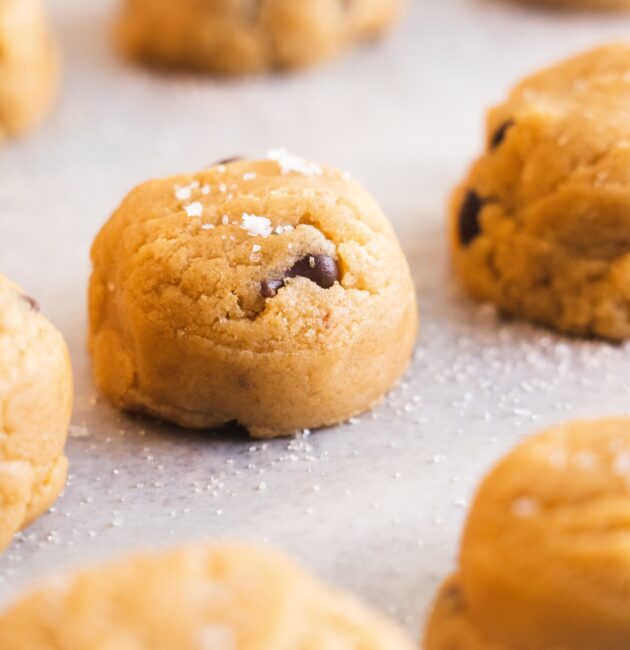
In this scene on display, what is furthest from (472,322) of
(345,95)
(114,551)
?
(345,95)

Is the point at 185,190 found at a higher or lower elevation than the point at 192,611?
higher

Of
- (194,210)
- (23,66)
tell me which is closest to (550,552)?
(194,210)

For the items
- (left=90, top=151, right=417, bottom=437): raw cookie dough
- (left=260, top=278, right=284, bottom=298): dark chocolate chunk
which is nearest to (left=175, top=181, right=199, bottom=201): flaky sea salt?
(left=90, top=151, right=417, bottom=437): raw cookie dough

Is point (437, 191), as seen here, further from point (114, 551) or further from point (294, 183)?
point (114, 551)

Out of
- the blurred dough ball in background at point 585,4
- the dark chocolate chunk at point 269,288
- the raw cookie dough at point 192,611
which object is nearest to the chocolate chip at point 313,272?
the dark chocolate chunk at point 269,288

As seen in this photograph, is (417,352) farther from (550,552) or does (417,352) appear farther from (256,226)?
(550,552)

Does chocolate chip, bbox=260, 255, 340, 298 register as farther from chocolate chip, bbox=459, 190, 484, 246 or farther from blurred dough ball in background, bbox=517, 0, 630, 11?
blurred dough ball in background, bbox=517, 0, 630, 11

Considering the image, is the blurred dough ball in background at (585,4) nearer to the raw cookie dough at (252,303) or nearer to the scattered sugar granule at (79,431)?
the raw cookie dough at (252,303)
